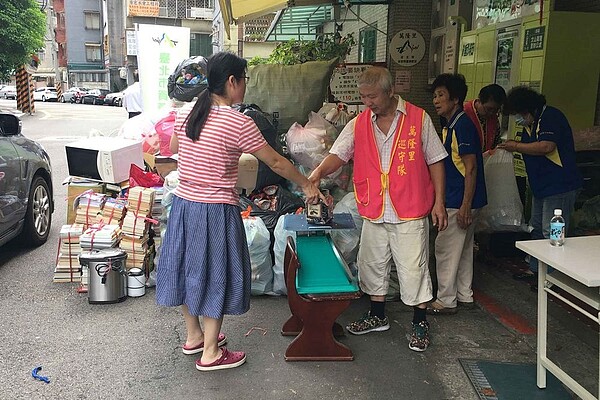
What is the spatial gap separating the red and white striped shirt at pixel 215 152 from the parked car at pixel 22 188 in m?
2.78

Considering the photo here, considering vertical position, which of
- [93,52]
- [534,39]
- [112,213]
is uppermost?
[93,52]

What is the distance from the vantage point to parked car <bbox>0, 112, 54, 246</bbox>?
539cm

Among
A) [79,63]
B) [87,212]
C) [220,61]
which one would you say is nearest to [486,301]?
[220,61]

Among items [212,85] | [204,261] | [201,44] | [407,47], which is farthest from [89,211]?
[201,44]

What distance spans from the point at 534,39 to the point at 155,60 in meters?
6.81

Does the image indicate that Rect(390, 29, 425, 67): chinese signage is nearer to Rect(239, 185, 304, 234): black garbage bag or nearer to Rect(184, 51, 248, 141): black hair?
Rect(239, 185, 304, 234): black garbage bag

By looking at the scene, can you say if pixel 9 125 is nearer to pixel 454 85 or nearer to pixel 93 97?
pixel 454 85

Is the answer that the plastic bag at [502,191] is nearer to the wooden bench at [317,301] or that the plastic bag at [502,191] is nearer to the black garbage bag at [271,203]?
the black garbage bag at [271,203]

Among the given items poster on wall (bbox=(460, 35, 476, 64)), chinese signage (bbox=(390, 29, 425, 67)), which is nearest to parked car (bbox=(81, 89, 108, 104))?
chinese signage (bbox=(390, 29, 425, 67))

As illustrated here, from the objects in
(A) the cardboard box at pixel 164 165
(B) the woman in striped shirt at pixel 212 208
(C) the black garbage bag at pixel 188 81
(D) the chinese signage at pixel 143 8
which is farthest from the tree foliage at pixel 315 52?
(D) the chinese signage at pixel 143 8

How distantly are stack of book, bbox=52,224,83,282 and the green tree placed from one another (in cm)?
2126

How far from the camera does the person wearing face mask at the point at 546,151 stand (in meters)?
4.57

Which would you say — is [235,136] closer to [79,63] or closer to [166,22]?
[166,22]

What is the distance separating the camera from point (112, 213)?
5191 mm
